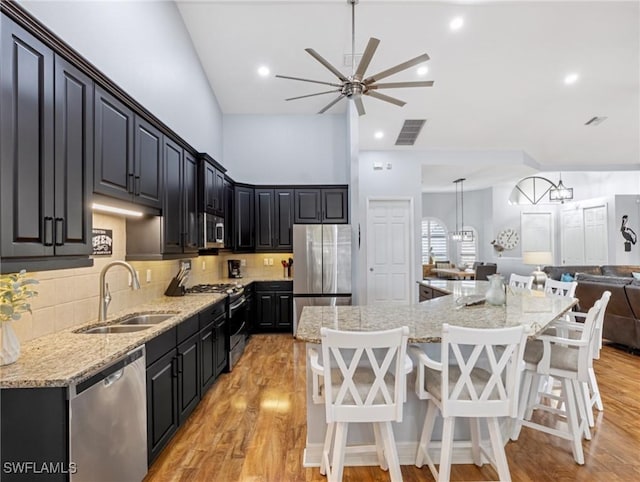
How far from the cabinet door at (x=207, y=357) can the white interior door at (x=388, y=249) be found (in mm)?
4000

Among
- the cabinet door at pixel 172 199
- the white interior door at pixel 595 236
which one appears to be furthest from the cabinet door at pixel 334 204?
the white interior door at pixel 595 236

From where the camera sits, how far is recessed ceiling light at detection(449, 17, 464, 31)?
3602mm

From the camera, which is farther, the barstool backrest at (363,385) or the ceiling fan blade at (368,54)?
the ceiling fan blade at (368,54)

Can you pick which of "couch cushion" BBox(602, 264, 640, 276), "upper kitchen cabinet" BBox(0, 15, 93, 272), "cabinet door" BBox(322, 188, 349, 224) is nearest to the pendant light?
"couch cushion" BBox(602, 264, 640, 276)

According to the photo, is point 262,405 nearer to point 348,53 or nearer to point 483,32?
point 348,53

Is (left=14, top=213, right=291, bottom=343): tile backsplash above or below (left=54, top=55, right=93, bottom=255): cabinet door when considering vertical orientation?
below

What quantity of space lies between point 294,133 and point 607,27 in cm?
433

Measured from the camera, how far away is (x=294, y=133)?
6094 millimetres

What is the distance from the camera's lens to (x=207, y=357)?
3115mm

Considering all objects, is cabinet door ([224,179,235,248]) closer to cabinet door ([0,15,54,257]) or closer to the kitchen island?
the kitchen island

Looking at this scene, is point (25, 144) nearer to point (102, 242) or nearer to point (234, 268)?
point (102, 242)

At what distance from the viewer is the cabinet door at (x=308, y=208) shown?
5.69m

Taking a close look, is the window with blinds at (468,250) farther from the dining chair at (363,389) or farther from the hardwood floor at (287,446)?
the dining chair at (363,389)

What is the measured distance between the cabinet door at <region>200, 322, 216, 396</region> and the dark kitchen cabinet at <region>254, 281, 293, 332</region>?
2.10m
